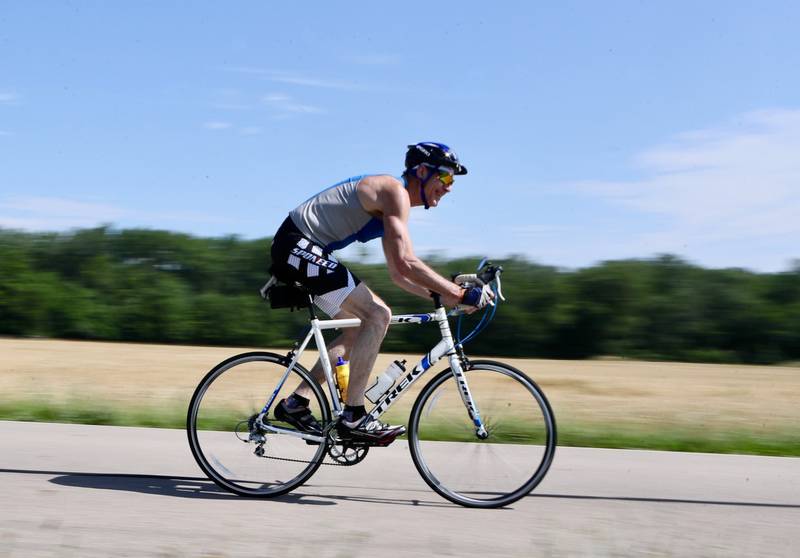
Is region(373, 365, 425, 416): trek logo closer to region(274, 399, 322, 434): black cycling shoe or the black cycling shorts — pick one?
region(274, 399, 322, 434): black cycling shoe

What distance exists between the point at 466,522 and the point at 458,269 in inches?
473

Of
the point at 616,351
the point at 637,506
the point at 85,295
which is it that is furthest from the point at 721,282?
the point at 637,506

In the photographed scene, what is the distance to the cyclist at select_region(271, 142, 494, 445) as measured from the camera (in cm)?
502

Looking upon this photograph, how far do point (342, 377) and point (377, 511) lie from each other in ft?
2.60

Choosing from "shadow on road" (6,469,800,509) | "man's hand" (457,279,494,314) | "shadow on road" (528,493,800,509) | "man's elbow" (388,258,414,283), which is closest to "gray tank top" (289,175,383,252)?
"man's elbow" (388,258,414,283)

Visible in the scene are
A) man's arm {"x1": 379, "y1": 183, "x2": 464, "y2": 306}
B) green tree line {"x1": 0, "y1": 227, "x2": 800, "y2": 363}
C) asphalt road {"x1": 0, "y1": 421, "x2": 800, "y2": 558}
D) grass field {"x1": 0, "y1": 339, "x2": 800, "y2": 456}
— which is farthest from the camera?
green tree line {"x1": 0, "y1": 227, "x2": 800, "y2": 363}

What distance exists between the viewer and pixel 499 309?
1659 cm

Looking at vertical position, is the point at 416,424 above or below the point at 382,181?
below

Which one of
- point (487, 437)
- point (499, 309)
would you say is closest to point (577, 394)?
point (499, 309)

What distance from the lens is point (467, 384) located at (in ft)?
17.1

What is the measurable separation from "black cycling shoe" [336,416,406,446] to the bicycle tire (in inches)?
4.5

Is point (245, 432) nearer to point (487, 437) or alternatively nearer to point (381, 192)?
Answer: point (487, 437)

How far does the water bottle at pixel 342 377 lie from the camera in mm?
5242

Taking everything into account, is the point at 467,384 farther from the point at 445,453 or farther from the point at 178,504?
the point at 178,504
